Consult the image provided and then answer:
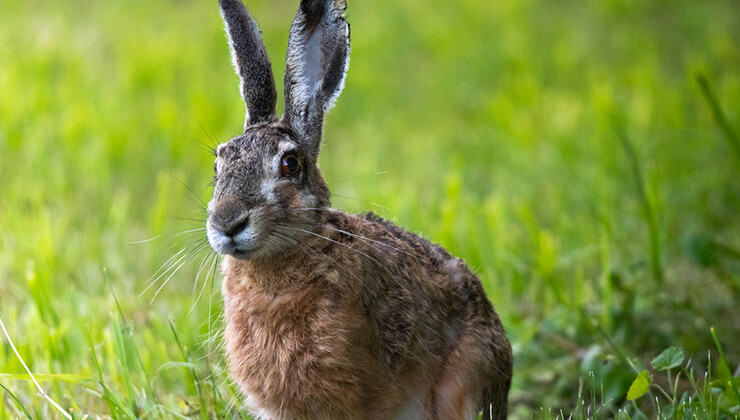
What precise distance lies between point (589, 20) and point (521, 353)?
7.13m

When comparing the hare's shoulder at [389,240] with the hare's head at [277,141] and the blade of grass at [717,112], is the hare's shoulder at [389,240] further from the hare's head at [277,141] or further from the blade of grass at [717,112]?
the blade of grass at [717,112]

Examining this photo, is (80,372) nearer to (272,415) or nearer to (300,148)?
(272,415)

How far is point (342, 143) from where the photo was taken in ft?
26.5

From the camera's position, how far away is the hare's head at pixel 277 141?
313cm

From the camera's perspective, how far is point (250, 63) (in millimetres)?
3529

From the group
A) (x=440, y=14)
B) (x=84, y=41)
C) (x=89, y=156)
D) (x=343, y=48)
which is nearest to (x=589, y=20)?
(x=440, y=14)

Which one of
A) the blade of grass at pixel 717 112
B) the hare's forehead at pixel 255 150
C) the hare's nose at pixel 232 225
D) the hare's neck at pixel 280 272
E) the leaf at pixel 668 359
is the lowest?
the leaf at pixel 668 359

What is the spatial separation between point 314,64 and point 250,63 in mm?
253

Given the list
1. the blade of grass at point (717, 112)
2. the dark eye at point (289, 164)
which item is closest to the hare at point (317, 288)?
the dark eye at point (289, 164)

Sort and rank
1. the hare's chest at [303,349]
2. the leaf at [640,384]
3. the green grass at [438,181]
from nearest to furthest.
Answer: the hare's chest at [303,349]
the leaf at [640,384]
the green grass at [438,181]

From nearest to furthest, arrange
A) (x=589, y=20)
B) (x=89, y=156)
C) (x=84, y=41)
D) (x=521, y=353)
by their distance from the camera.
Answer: (x=521, y=353) < (x=89, y=156) < (x=84, y=41) < (x=589, y=20)

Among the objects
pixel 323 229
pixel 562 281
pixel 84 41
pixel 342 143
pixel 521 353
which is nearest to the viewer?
pixel 323 229

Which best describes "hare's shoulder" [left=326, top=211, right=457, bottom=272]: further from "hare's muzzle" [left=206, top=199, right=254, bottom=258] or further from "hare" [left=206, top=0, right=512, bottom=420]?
"hare's muzzle" [left=206, top=199, right=254, bottom=258]

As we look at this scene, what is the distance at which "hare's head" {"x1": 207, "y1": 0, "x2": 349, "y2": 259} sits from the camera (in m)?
3.13
